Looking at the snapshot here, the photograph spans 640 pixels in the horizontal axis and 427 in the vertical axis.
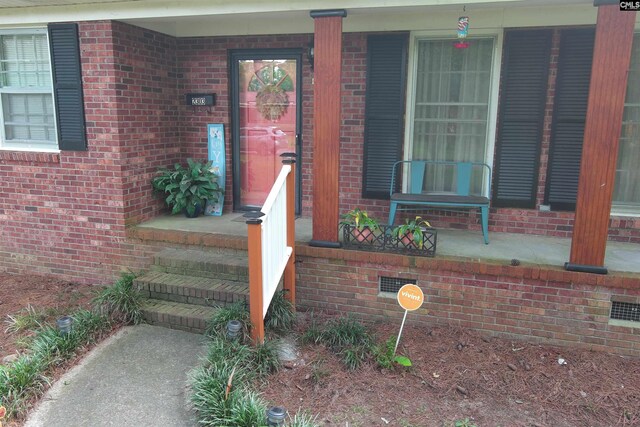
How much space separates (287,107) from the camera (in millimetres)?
5699

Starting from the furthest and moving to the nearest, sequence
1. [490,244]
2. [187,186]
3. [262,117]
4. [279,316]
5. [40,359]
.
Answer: [262,117] → [187,186] → [490,244] → [279,316] → [40,359]

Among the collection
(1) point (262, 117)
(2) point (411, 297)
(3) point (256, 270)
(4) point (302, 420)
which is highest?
(1) point (262, 117)

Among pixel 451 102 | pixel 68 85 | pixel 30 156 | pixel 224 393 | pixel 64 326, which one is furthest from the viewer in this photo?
pixel 30 156

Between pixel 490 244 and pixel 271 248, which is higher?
pixel 271 248

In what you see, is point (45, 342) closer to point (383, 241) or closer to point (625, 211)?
point (383, 241)

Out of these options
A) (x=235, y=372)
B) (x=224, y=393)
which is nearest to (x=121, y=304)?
(x=235, y=372)

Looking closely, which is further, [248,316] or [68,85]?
[68,85]

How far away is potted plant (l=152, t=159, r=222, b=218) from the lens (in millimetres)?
5426

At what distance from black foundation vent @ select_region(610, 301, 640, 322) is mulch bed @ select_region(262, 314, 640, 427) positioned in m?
0.32

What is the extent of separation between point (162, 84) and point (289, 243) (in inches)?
104

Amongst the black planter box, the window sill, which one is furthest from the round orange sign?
the window sill

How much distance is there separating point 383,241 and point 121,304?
2.42 meters

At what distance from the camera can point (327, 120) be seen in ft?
13.8

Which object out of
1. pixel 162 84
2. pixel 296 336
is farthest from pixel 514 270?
pixel 162 84
